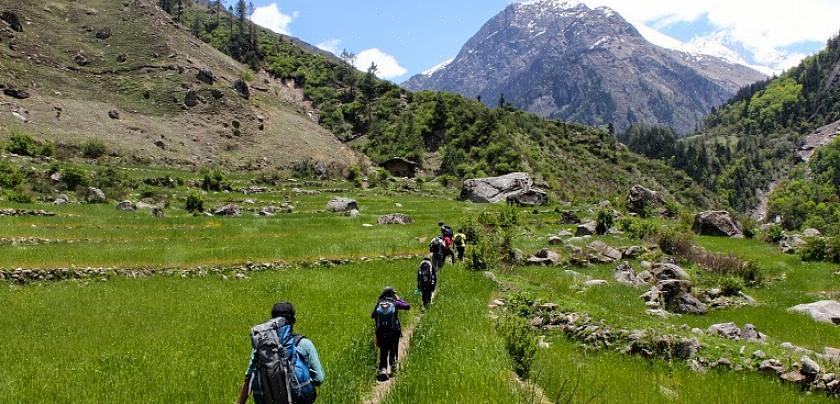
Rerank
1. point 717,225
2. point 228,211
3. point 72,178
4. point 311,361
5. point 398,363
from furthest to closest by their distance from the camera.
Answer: point 717,225, point 72,178, point 228,211, point 398,363, point 311,361

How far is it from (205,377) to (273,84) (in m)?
133

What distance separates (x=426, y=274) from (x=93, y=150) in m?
61.5

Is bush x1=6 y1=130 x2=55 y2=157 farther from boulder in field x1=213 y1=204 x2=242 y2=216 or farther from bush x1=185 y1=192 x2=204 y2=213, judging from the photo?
boulder in field x1=213 y1=204 x2=242 y2=216

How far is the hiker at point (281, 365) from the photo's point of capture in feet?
22.5

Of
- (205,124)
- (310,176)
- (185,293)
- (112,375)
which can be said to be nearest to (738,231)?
(185,293)

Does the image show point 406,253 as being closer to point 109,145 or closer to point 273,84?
point 109,145

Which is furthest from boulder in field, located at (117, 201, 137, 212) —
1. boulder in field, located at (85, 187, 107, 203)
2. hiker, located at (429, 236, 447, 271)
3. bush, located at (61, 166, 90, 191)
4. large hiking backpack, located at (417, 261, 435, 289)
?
large hiking backpack, located at (417, 261, 435, 289)

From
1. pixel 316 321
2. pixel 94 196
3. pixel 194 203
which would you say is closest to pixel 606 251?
pixel 316 321

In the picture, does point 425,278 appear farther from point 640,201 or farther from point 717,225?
point 640,201

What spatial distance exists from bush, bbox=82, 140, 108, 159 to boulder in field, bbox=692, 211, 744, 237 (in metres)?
70.8

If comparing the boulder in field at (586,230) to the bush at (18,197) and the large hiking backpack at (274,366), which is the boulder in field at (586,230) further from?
the bush at (18,197)

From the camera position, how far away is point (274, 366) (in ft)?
22.4

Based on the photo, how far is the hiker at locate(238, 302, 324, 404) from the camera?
6.85 m

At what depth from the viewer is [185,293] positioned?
1972 centimetres
